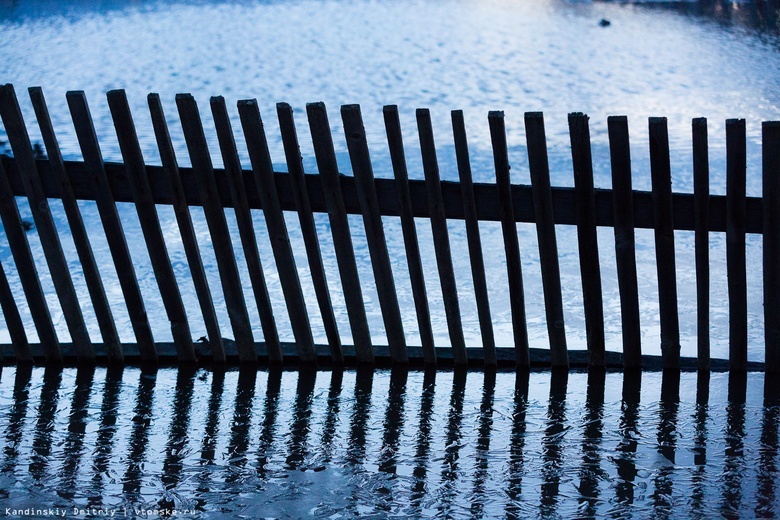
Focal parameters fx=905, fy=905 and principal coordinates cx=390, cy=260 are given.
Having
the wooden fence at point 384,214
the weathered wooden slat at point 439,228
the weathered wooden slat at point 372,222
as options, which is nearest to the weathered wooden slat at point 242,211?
the wooden fence at point 384,214

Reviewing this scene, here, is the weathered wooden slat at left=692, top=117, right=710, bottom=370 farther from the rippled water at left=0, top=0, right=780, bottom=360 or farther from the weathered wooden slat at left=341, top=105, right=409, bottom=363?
the weathered wooden slat at left=341, top=105, right=409, bottom=363

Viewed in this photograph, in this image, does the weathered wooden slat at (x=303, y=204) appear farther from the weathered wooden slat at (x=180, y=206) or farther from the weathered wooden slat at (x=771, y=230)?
the weathered wooden slat at (x=771, y=230)

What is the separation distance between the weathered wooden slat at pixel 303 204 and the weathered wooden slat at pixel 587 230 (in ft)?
3.58

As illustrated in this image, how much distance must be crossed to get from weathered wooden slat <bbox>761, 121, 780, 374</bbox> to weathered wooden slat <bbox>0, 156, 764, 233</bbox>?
0.05 metres

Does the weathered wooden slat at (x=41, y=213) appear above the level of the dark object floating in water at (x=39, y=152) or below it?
below

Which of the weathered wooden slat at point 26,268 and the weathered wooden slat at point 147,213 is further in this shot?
the weathered wooden slat at point 26,268

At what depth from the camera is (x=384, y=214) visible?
3918 millimetres

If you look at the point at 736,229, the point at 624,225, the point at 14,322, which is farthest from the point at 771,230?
the point at 14,322

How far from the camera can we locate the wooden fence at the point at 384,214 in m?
3.63

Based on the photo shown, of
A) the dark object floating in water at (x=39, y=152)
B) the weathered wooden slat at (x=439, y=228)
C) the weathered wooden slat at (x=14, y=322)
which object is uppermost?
the dark object floating in water at (x=39, y=152)

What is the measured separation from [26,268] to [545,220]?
2323mm

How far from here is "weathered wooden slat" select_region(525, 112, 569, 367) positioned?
3.63m

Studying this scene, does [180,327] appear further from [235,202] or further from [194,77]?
[194,77]

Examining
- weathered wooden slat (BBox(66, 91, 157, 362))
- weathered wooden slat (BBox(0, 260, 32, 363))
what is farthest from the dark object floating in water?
weathered wooden slat (BBox(66, 91, 157, 362))
